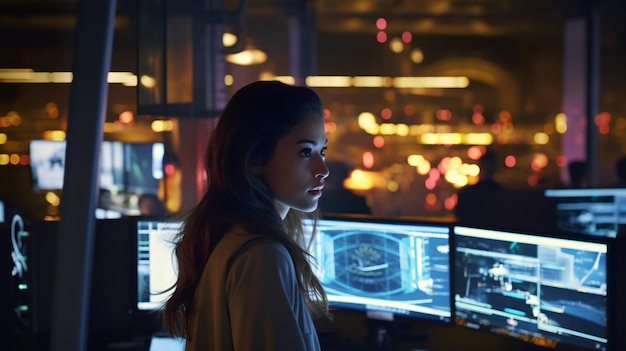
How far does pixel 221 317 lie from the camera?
134 centimetres

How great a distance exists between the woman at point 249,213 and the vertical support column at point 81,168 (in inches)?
36.7

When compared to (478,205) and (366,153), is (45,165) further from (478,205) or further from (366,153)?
(366,153)

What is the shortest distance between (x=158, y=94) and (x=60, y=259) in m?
0.76

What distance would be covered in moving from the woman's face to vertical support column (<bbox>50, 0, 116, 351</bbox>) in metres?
1.07

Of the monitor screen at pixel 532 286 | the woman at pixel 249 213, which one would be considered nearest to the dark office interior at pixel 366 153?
the monitor screen at pixel 532 286

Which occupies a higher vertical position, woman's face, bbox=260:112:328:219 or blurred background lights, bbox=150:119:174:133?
blurred background lights, bbox=150:119:174:133

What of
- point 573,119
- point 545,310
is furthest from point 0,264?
point 573,119

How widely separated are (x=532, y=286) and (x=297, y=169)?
1098 mm

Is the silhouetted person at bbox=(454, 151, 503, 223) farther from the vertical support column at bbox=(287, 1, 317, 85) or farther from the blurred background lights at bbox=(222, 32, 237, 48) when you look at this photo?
the vertical support column at bbox=(287, 1, 317, 85)

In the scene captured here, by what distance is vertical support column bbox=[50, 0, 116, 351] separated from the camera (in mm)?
2350

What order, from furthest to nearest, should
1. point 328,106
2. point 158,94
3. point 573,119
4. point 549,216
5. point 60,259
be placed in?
point 328,106
point 573,119
point 549,216
point 158,94
point 60,259

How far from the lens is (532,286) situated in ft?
7.47

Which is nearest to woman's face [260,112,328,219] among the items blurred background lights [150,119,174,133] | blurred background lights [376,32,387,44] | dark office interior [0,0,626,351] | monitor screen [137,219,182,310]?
dark office interior [0,0,626,351]

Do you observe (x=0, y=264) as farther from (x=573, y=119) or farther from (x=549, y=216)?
(x=573, y=119)
